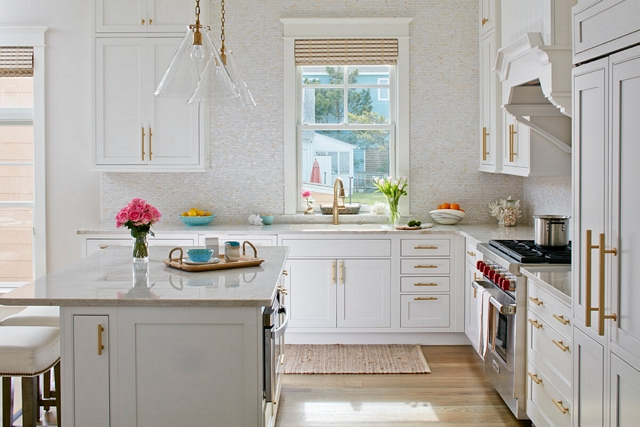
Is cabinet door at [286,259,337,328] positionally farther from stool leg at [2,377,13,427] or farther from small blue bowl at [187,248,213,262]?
stool leg at [2,377,13,427]

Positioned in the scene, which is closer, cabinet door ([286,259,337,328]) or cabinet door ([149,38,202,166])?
cabinet door ([286,259,337,328])

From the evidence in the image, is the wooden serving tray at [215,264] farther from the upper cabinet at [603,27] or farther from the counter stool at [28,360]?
the upper cabinet at [603,27]

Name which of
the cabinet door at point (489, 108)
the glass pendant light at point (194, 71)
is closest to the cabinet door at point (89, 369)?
the glass pendant light at point (194, 71)

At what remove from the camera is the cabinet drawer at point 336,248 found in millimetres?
5102

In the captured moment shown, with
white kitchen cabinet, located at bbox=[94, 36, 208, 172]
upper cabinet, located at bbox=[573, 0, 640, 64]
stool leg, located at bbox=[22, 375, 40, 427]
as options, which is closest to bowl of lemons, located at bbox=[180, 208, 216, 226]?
white kitchen cabinet, located at bbox=[94, 36, 208, 172]

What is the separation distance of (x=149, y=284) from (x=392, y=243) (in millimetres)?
2440

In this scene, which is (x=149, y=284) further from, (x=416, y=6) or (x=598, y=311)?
(x=416, y=6)

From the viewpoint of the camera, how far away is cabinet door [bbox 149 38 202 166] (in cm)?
525

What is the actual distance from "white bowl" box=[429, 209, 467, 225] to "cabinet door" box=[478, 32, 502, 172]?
0.40 m

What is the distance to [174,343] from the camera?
281 centimetres

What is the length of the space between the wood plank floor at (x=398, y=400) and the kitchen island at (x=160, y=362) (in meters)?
0.97

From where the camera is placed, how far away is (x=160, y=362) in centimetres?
282

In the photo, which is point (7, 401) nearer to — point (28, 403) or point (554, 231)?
point (28, 403)

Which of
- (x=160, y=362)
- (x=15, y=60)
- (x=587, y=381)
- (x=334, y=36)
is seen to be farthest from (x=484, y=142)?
(x=15, y=60)
